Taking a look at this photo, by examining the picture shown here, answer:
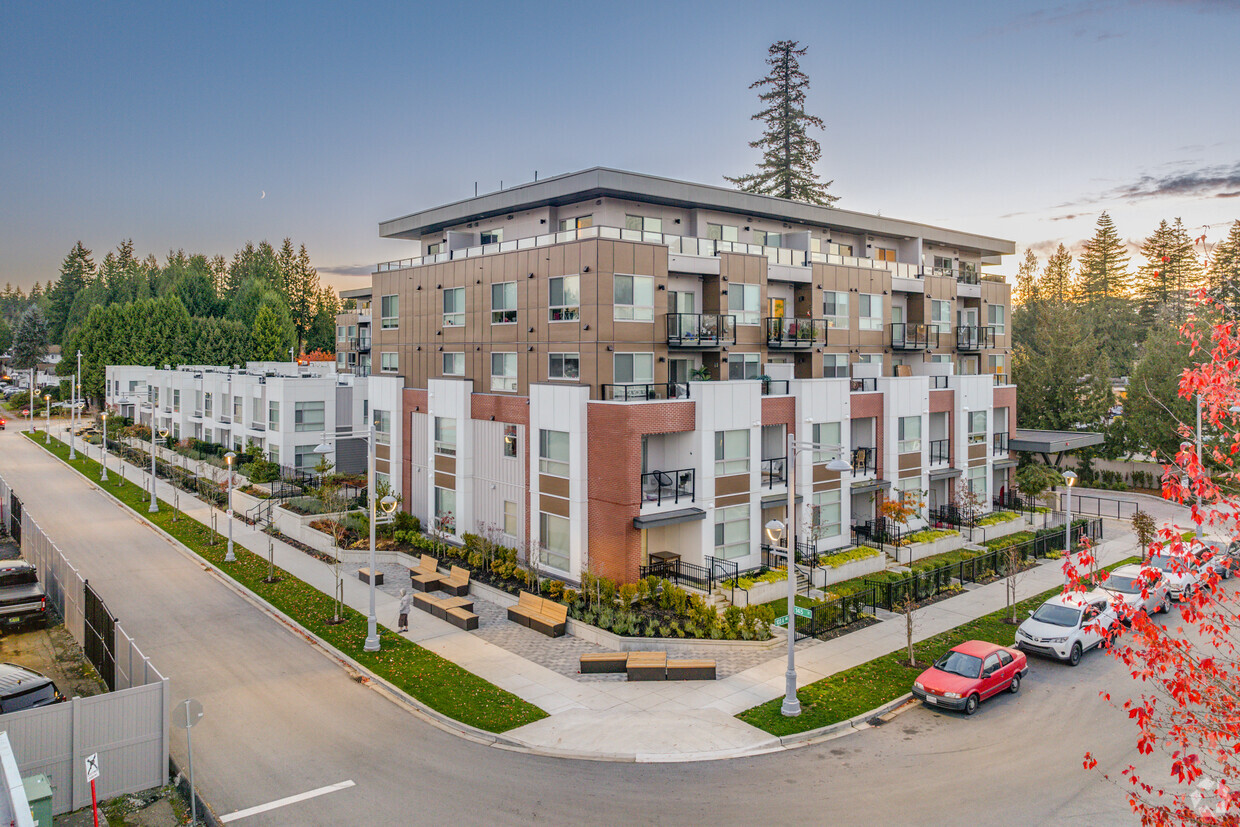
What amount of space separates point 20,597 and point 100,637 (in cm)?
772

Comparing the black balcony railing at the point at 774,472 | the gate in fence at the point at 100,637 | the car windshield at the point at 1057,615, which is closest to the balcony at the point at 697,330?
the black balcony railing at the point at 774,472

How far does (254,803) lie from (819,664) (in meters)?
15.0

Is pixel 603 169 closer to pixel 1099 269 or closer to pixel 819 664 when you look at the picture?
pixel 819 664

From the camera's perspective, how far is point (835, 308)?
39500mm

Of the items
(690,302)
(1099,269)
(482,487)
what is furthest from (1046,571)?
(1099,269)

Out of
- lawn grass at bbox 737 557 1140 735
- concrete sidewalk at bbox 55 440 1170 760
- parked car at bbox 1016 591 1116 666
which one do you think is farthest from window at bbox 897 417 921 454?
parked car at bbox 1016 591 1116 666

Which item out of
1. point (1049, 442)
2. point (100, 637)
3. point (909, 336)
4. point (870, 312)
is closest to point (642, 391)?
point (870, 312)

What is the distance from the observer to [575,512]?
93.7 ft

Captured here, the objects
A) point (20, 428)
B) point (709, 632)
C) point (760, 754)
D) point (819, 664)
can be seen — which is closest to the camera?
point (760, 754)

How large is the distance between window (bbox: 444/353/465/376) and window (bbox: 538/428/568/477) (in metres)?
8.09

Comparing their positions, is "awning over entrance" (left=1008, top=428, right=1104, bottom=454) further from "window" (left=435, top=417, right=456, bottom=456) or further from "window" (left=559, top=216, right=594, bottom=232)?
"window" (left=435, top=417, right=456, bottom=456)

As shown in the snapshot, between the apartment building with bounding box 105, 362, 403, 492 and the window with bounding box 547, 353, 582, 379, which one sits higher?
the window with bounding box 547, 353, 582, 379

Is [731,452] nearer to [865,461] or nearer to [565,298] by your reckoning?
[565,298]

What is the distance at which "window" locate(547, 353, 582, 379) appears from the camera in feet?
101
